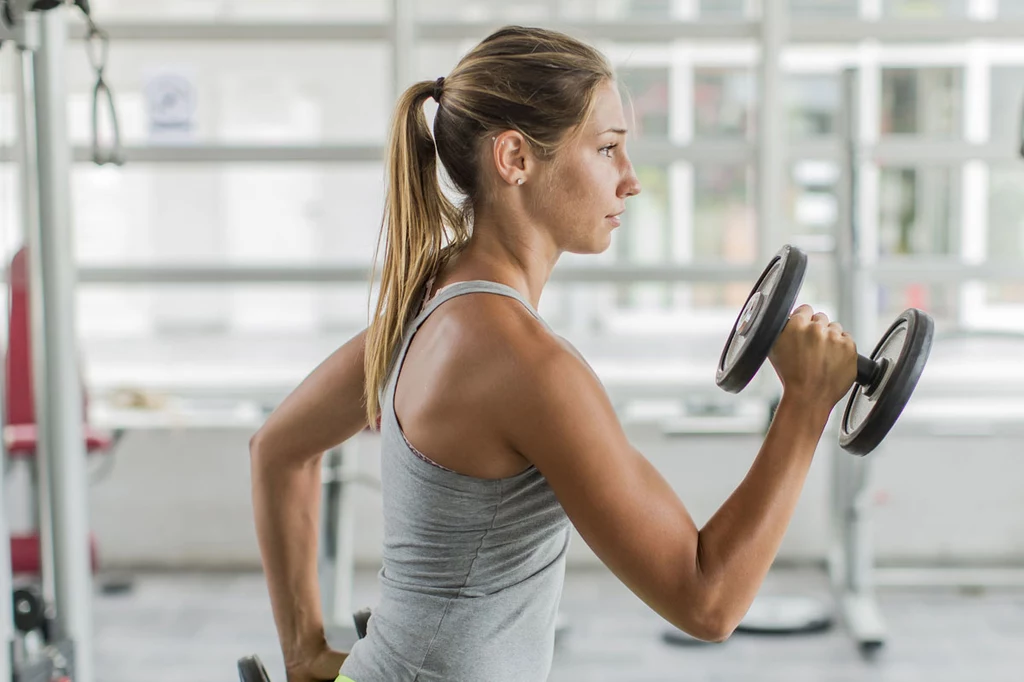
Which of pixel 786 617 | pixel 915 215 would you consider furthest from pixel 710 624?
pixel 915 215

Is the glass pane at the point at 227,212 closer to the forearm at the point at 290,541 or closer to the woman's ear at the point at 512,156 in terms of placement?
the forearm at the point at 290,541

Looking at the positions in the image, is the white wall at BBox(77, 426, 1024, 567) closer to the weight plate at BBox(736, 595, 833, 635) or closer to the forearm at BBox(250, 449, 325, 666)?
the weight plate at BBox(736, 595, 833, 635)

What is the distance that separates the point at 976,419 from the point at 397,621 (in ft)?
11.1

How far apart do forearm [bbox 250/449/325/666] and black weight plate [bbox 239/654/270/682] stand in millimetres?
91

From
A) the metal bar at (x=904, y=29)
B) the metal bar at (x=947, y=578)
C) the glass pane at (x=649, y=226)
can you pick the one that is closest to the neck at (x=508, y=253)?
the metal bar at (x=947, y=578)

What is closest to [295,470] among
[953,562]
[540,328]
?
[540,328]

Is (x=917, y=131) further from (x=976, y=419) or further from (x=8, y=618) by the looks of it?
(x=8, y=618)

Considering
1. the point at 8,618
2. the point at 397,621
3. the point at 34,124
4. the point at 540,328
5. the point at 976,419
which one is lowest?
the point at 976,419

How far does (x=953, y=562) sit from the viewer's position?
12.9 ft

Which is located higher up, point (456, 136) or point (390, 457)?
point (456, 136)

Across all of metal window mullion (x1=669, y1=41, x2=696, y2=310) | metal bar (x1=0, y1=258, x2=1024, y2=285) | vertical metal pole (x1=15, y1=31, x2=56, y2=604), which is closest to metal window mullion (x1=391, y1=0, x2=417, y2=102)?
metal bar (x1=0, y1=258, x2=1024, y2=285)

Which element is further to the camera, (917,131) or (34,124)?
(917,131)

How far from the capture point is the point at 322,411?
1225 mm

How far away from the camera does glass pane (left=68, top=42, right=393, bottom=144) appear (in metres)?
4.10
